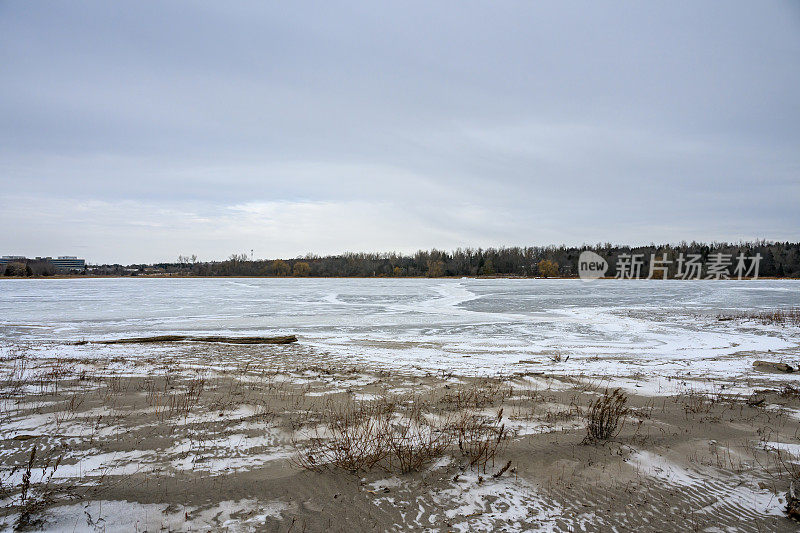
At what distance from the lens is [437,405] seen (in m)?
6.61

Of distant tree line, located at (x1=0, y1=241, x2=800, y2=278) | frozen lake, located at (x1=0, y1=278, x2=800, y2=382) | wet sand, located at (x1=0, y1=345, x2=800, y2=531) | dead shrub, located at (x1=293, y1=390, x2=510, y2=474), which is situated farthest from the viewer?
distant tree line, located at (x1=0, y1=241, x2=800, y2=278)

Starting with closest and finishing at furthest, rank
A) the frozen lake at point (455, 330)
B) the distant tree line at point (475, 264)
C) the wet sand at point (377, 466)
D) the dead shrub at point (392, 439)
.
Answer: the wet sand at point (377, 466)
the dead shrub at point (392, 439)
the frozen lake at point (455, 330)
the distant tree line at point (475, 264)

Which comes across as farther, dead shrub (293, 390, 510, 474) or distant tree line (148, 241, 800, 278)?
distant tree line (148, 241, 800, 278)

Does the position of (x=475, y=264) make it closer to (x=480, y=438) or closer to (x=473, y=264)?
(x=473, y=264)

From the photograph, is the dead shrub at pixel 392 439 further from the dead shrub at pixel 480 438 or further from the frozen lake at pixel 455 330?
the frozen lake at pixel 455 330

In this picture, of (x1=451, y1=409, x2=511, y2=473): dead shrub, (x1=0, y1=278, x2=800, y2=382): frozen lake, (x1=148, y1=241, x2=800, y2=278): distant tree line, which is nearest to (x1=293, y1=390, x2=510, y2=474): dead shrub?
(x1=451, y1=409, x2=511, y2=473): dead shrub

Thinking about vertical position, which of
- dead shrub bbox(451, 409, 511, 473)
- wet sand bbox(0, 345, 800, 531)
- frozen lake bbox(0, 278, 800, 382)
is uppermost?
dead shrub bbox(451, 409, 511, 473)

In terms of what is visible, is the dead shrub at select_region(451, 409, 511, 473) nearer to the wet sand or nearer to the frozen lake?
the wet sand

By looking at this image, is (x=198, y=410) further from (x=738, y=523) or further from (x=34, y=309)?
(x=34, y=309)

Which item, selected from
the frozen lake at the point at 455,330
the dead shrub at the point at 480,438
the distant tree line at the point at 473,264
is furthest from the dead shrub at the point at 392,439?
the distant tree line at the point at 473,264

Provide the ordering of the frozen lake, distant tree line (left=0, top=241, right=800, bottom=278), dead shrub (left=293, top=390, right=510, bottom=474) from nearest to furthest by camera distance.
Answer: dead shrub (left=293, top=390, right=510, bottom=474) → the frozen lake → distant tree line (left=0, top=241, right=800, bottom=278)

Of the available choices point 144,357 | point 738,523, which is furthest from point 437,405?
point 144,357

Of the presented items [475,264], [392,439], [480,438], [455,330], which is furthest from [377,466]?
[475,264]

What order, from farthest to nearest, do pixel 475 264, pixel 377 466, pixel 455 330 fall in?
pixel 475 264 < pixel 455 330 < pixel 377 466
